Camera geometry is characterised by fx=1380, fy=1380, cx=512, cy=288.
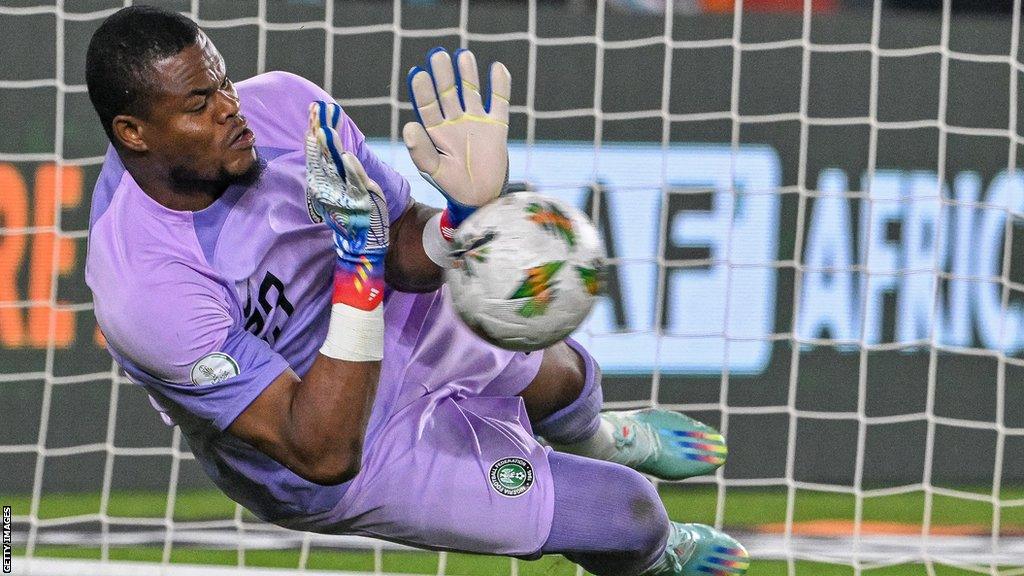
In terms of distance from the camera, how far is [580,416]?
10.2 ft

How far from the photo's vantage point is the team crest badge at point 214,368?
7.92 ft

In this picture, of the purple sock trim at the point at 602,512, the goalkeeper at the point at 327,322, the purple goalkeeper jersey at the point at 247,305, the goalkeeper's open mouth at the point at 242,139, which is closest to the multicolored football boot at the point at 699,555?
the goalkeeper at the point at 327,322

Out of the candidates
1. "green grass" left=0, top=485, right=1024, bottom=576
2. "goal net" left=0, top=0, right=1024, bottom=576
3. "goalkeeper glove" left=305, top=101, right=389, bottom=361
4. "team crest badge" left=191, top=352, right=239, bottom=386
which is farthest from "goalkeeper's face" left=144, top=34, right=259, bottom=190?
"goal net" left=0, top=0, right=1024, bottom=576

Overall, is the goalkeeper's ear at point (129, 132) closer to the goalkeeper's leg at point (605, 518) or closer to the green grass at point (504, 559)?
the goalkeeper's leg at point (605, 518)

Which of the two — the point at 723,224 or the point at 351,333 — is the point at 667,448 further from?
the point at 723,224

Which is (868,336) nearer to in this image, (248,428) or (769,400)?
(769,400)

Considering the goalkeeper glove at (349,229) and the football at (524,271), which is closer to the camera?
the goalkeeper glove at (349,229)

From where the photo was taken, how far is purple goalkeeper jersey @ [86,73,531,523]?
2402mm

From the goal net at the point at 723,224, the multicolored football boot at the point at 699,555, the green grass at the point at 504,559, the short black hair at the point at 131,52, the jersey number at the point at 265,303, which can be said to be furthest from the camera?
the goal net at the point at 723,224

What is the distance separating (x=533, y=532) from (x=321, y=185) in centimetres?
88

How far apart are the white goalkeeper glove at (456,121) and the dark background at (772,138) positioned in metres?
2.40

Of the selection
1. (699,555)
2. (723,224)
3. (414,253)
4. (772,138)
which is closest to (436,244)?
(414,253)

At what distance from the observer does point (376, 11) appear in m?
4.81

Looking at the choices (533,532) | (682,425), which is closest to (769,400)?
(682,425)
